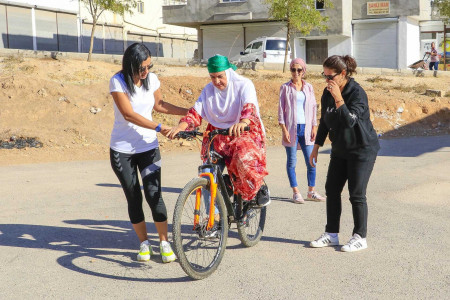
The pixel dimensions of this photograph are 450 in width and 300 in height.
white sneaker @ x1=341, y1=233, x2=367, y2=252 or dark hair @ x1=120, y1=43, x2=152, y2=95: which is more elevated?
dark hair @ x1=120, y1=43, x2=152, y2=95

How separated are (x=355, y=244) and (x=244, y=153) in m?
1.33

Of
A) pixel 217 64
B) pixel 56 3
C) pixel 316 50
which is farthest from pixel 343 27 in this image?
pixel 217 64

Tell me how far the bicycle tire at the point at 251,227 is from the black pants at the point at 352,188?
0.65 m

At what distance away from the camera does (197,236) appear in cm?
519

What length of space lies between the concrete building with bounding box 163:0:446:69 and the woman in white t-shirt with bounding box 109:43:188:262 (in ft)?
105

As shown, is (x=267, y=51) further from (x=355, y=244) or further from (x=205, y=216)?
(x=205, y=216)

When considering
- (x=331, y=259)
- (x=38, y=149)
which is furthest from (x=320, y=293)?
(x=38, y=149)

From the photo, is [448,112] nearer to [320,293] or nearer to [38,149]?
[38,149]

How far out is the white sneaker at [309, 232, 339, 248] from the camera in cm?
575

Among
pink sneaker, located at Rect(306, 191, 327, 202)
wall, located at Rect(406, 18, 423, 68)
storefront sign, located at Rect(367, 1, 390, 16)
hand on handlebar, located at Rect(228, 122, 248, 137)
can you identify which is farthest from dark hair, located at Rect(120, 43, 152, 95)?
storefront sign, located at Rect(367, 1, 390, 16)

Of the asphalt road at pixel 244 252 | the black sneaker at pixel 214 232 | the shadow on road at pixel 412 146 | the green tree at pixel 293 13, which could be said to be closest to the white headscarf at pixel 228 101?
the black sneaker at pixel 214 232

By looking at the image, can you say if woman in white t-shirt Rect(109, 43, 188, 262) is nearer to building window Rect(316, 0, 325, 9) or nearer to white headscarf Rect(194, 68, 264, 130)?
white headscarf Rect(194, 68, 264, 130)

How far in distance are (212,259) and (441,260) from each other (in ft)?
6.31

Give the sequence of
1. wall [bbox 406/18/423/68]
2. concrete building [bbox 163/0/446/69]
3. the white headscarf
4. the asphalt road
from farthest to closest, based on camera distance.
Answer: wall [bbox 406/18/423/68], concrete building [bbox 163/0/446/69], the white headscarf, the asphalt road
